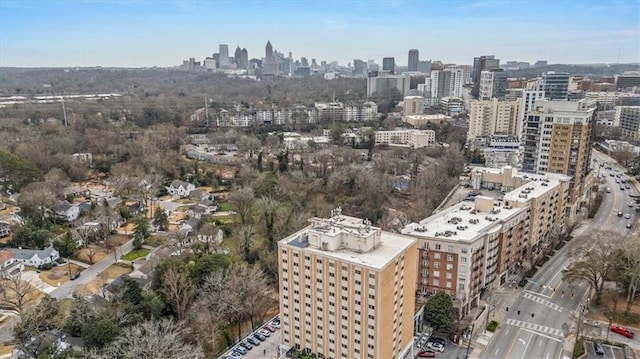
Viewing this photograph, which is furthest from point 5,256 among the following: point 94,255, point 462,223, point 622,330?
point 622,330

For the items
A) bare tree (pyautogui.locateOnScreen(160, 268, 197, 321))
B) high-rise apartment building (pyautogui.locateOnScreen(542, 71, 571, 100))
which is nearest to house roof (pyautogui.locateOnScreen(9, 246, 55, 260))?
bare tree (pyautogui.locateOnScreen(160, 268, 197, 321))

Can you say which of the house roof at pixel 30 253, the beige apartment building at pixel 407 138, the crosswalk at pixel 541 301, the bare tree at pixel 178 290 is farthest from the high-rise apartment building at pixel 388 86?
the bare tree at pixel 178 290

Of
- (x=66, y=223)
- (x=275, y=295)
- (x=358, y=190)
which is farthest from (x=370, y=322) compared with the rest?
(x=66, y=223)

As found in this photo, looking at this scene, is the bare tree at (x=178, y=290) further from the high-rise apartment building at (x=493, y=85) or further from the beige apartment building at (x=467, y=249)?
the high-rise apartment building at (x=493, y=85)

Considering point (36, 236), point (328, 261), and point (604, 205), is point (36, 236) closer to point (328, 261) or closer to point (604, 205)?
point (328, 261)

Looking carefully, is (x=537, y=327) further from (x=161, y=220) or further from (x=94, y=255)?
(x=94, y=255)

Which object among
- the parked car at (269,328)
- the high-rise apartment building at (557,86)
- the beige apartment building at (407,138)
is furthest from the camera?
the high-rise apartment building at (557,86)

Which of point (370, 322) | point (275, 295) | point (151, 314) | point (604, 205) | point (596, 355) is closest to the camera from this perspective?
point (370, 322)
